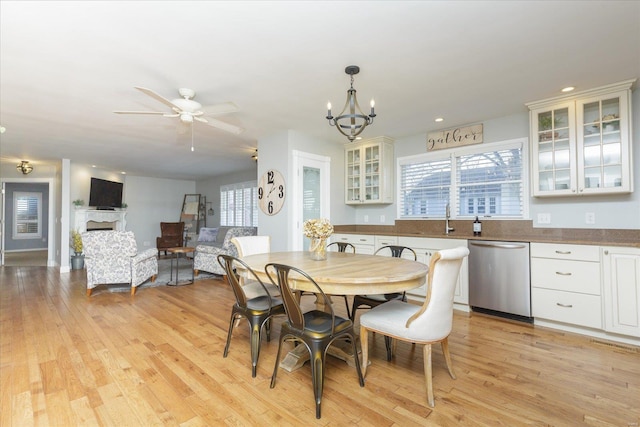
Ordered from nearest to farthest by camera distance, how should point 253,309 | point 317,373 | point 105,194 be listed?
point 317,373 < point 253,309 < point 105,194

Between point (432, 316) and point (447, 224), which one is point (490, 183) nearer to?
point (447, 224)

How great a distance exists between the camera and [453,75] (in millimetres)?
2797

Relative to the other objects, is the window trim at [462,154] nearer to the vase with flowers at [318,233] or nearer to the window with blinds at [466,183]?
the window with blinds at [466,183]

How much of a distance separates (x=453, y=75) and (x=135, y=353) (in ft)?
12.2

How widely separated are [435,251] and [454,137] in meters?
1.75

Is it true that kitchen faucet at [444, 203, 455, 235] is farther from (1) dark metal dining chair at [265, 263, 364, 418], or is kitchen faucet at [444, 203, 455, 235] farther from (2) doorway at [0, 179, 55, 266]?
(2) doorway at [0, 179, 55, 266]

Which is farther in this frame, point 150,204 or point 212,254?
point 150,204

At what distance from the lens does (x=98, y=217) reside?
7832 mm

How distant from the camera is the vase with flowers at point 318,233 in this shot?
2600 mm

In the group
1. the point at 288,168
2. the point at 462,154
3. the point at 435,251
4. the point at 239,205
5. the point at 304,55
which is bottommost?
the point at 435,251

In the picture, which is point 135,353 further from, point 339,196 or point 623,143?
point 623,143

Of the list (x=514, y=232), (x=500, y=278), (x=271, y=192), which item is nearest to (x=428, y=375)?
(x=500, y=278)

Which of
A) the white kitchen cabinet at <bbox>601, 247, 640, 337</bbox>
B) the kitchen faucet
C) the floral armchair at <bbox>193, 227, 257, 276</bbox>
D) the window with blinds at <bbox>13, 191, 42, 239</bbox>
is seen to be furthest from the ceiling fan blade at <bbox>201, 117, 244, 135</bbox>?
the window with blinds at <bbox>13, 191, 42, 239</bbox>

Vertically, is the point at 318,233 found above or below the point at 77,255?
above
